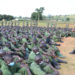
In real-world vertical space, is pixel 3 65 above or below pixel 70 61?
above

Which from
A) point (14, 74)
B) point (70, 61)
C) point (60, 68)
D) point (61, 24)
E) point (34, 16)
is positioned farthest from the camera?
point (34, 16)

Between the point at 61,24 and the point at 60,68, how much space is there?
2791 centimetres

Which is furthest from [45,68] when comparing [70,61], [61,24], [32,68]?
[61,24]

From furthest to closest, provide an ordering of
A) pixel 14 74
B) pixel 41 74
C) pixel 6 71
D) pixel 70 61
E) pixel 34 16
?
1. pixel 34 16
2. pixel 70 61
3. pixel 41 74
4. pixel 14 74
5. pixel 6 71

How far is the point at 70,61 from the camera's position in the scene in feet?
22.9

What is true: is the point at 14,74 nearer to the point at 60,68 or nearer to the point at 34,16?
the point at 60,68

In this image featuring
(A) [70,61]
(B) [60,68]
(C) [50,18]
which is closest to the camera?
(B) [60,68]

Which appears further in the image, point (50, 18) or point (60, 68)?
point (50, 18)

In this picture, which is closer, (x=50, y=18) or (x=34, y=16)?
(x=50, y=18)

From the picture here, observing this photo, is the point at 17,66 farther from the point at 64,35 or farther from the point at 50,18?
the point at 50,18

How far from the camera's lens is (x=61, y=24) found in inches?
1307

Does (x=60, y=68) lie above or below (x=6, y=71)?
below

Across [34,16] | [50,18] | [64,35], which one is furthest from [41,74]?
[34,16]

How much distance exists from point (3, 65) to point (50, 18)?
1289 inches
